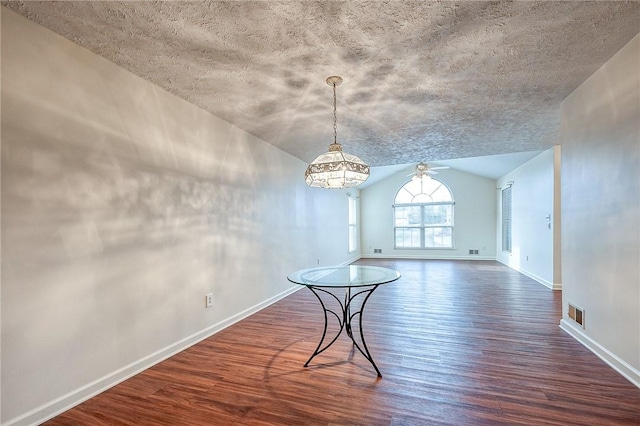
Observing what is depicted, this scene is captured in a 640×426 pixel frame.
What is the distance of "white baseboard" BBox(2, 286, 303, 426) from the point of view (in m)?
1.61

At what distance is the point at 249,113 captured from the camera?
3.02 meters

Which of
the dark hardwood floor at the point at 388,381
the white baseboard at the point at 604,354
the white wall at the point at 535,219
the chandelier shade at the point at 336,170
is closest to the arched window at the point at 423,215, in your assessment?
the white wall at the point at 535,219

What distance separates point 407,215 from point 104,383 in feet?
A: 27.8

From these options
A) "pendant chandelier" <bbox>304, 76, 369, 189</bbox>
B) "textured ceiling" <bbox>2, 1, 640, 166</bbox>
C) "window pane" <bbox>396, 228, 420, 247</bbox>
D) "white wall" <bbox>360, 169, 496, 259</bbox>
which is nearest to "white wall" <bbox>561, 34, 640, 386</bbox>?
"textured ceiling" <bbox>2, 1, 640, 166</bbox>

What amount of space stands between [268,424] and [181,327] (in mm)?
1353

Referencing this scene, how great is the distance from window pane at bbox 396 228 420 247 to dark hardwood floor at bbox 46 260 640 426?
229 inches

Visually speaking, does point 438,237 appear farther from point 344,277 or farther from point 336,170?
point 336,170

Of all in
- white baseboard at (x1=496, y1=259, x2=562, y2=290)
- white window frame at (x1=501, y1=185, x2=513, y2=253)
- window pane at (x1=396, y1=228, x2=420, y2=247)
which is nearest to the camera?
white baseboard at (x1=496, y1=259, x2=562, y2=290)

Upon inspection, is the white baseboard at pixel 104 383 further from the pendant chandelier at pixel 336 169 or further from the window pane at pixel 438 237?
the window pane at pixel 438 237

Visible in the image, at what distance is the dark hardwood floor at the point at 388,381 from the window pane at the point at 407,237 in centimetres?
582

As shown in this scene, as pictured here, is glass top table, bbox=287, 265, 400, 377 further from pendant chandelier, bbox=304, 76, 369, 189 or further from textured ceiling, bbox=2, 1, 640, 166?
textured ceiling, bbox=2, 1, 640, 166

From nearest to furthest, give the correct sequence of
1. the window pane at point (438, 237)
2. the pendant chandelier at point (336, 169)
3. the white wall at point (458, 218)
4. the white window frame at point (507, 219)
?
A: the pendant chandelier at point (336, 169) → the white window frame at point (507, 219) → the white wall at point (458, 218) → the window pane at point (438, 237)

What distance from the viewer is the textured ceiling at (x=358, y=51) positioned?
62.8 inches

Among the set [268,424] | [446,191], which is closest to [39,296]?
[268,424]
